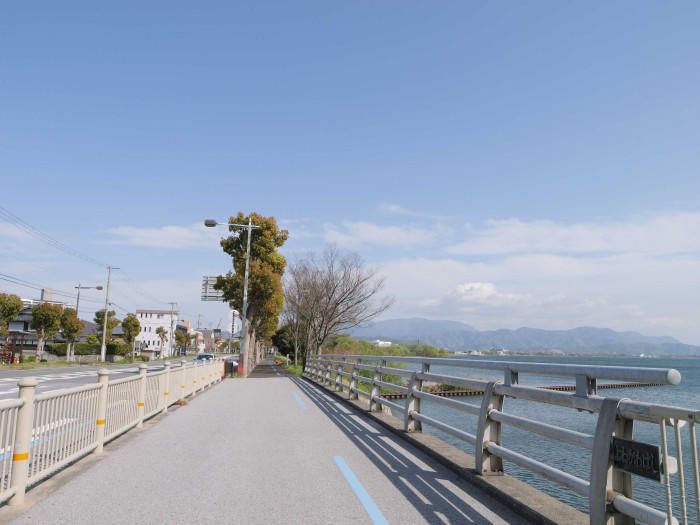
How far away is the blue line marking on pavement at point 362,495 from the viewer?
449 cm

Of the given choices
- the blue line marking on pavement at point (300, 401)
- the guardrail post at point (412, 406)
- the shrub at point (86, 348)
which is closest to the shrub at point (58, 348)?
the shrub at point (86, 348)

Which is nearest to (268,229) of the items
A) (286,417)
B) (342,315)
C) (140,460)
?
(342,315)

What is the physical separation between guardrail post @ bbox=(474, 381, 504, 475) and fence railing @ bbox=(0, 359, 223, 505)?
479cm

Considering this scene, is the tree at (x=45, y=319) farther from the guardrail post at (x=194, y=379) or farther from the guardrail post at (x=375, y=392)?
the guardrail post at (x=375, y=392)

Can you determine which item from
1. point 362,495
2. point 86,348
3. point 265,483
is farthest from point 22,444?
point 86,348

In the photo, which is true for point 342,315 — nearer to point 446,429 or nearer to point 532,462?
point 446,429

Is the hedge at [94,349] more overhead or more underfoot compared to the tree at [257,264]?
more underfoot

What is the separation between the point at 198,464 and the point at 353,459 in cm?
209

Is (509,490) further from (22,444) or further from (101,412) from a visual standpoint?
(101,412)

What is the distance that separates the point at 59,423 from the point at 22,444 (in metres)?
Result: 1.04

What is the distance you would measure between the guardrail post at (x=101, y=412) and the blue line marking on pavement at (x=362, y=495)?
11.5 ft

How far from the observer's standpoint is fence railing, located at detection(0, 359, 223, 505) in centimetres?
484

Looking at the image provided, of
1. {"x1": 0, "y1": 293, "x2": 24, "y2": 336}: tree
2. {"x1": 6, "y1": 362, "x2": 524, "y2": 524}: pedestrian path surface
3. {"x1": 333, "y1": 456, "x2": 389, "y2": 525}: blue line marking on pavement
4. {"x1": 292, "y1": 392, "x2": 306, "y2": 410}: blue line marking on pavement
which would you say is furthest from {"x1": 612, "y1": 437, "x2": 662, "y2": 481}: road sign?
{"x1": 0, "y1": 293, "x2": 24, "y2": 336}: tree

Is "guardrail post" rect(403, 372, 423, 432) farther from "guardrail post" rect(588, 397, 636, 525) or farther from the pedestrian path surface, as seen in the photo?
"guardrail post" rect(588, 397, 636, 525)
